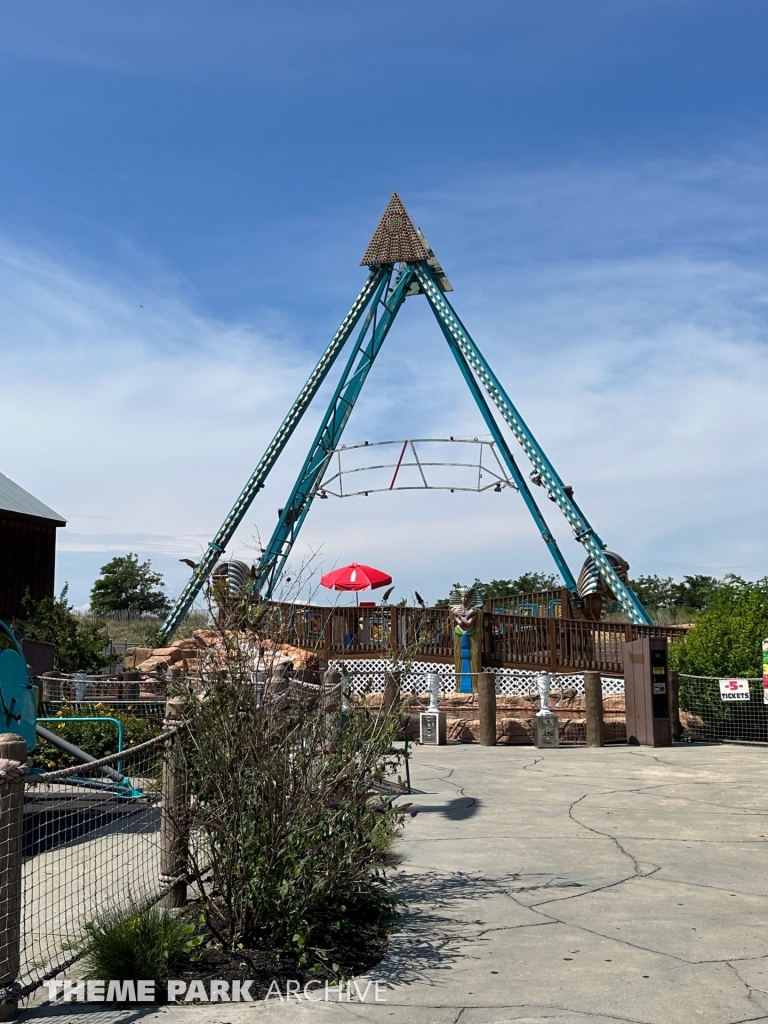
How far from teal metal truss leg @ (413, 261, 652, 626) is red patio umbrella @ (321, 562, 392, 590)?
17.8 ft

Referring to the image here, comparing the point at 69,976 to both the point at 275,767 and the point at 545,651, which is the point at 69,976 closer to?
the point at 275,767

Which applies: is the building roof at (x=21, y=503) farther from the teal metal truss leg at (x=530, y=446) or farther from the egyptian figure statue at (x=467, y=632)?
the egyptian figure statue at (x=467, y=632)

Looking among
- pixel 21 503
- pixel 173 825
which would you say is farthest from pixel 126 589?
pixel 173 825

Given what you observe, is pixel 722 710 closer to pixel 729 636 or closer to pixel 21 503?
pixel 729 636

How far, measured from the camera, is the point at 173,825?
17.4ft

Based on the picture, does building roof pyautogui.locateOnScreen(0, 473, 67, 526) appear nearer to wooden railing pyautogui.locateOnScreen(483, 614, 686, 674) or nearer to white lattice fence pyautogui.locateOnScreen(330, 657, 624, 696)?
white lattice fence pyautogui.locateOnScreen(330, 657, 624, 696)

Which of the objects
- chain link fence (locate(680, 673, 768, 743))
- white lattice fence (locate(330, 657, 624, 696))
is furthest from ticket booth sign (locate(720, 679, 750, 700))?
white lattice fence (locate(330, 657, 624, 696))

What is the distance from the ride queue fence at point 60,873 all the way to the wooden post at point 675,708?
9.59 m

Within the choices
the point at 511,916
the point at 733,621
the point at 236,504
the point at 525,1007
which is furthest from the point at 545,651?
the point at 525,1007

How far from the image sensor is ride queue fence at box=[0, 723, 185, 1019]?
4.23 m

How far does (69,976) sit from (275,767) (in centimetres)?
136

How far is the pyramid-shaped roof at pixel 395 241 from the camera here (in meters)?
29.0

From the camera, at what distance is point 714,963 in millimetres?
4832

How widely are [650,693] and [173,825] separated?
38.8 ft
